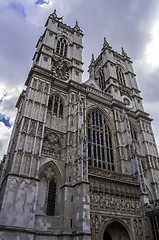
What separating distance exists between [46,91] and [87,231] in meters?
13.6

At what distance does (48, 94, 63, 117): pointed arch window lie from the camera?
67.6 feet

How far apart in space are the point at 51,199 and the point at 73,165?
330cm

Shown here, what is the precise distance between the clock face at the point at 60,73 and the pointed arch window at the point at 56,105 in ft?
10.4

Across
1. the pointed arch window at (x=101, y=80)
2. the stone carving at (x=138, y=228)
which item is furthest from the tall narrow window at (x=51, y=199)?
the pointed arch window at (x=101, y=80)

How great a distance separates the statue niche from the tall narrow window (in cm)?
235

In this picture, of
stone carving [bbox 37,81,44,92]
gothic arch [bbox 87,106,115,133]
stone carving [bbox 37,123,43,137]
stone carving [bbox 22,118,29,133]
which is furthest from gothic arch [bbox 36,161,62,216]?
gothic arch [bbox 87,106,115,133]

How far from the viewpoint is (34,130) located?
1691 cm

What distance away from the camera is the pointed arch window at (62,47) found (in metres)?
27.6

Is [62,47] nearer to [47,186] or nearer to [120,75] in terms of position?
[120,75]

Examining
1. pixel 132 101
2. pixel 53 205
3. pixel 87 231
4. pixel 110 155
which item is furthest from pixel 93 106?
pixel 87 231

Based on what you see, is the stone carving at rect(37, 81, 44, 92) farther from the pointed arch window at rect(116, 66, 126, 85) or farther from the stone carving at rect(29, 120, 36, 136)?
the pointed arch window at rect(116, 66, 126, 85)

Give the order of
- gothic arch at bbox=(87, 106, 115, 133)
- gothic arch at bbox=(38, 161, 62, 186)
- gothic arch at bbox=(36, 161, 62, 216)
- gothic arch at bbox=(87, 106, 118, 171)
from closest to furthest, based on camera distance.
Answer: gothic arch at bbox=(36, 161, 62, 216) < gothic arch at bbox=(38, 161, 62, 186) < gothic arch at bbox=(87, 106, 118, 171) < gothic arch at bbox=(87, 106, 115, 133)

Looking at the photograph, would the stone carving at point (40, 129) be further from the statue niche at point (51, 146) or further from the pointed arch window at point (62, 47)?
the pointed arch window at point (62, 47)

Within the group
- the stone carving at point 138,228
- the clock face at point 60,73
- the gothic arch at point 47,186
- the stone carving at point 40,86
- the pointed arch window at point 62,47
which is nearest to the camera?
the gothic arch at point 47,186
